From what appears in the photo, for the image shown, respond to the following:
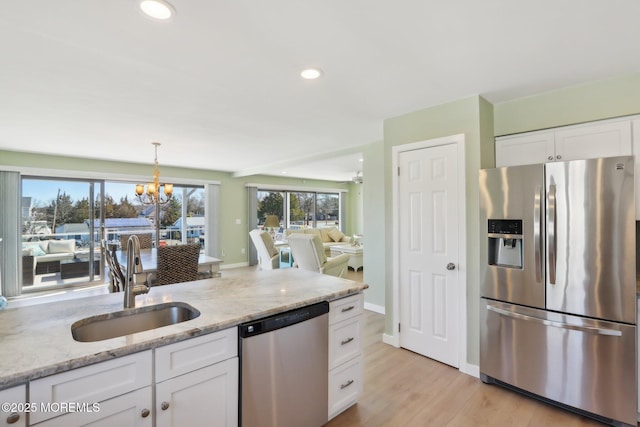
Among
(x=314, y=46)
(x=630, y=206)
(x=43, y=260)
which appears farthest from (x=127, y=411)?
(x=43, y=260)

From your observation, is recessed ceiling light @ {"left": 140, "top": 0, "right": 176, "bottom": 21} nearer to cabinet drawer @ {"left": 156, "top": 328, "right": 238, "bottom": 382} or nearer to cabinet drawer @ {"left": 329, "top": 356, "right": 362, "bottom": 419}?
cabinet drawer @ {"left": 156, "top": 328, "right": 238, "bottom": 382}

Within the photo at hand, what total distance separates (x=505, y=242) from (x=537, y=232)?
26 cm

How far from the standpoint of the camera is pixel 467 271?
264 cm

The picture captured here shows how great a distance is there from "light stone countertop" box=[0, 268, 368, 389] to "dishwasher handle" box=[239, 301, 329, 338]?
4 cm

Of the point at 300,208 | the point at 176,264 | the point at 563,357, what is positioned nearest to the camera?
the point at 563,357

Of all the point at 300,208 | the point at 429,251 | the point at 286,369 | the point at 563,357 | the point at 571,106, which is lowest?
the point at 563,357

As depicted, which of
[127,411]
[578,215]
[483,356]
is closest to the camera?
[127,411]

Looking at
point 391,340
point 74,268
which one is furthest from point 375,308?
point 74,268

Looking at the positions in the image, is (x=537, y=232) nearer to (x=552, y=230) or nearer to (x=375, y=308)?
(x=552, y=230)

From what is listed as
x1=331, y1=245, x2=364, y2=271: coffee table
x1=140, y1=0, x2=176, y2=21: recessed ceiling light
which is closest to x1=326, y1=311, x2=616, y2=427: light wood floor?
x1=140, y1=0, x2=176, y2=21: recessed ceiling light

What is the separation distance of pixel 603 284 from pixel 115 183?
7127 millimetres

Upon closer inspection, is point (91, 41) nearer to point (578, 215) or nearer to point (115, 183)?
point (578, 215)

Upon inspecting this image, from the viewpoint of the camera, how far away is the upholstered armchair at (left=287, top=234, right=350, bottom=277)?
179 inches

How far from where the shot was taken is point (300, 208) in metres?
9.16
